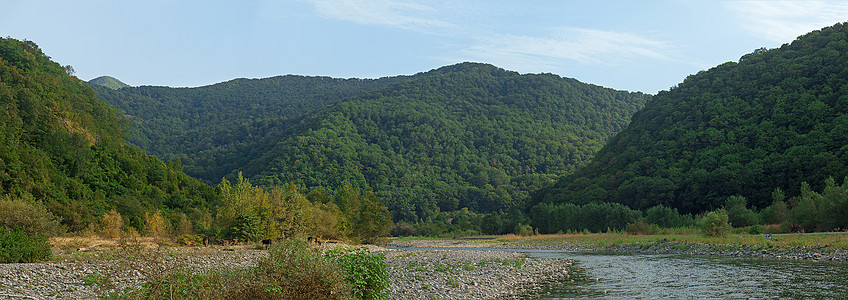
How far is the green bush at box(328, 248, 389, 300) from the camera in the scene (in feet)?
43.1

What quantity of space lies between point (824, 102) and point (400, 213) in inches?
3991

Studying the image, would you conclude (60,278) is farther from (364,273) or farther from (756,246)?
(756,246)

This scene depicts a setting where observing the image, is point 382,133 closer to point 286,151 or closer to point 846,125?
point 286,151

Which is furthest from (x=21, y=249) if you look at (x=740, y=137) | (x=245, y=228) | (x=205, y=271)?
(x=740, y=137)

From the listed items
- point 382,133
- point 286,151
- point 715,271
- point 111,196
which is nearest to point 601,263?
point 715,271

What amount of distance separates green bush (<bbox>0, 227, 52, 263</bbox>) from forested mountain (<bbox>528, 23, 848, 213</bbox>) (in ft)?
Answer: 239

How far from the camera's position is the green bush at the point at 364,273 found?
13133mm

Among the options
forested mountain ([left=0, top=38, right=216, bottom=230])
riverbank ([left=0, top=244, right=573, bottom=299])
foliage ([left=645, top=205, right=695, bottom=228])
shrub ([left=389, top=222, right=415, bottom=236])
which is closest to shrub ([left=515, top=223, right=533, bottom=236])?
foliage ([left=645, top=205, right=695, bottom=228])

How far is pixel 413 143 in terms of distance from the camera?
558ft

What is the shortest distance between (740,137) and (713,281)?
64.1 m

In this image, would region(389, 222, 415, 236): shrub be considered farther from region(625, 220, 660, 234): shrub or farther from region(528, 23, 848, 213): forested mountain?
region(625, 220, 660, 234): shrub

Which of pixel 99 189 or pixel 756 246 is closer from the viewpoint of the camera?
pixel 756 246

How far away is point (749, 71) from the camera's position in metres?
88.7

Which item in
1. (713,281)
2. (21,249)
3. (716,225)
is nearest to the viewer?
(713,281)
